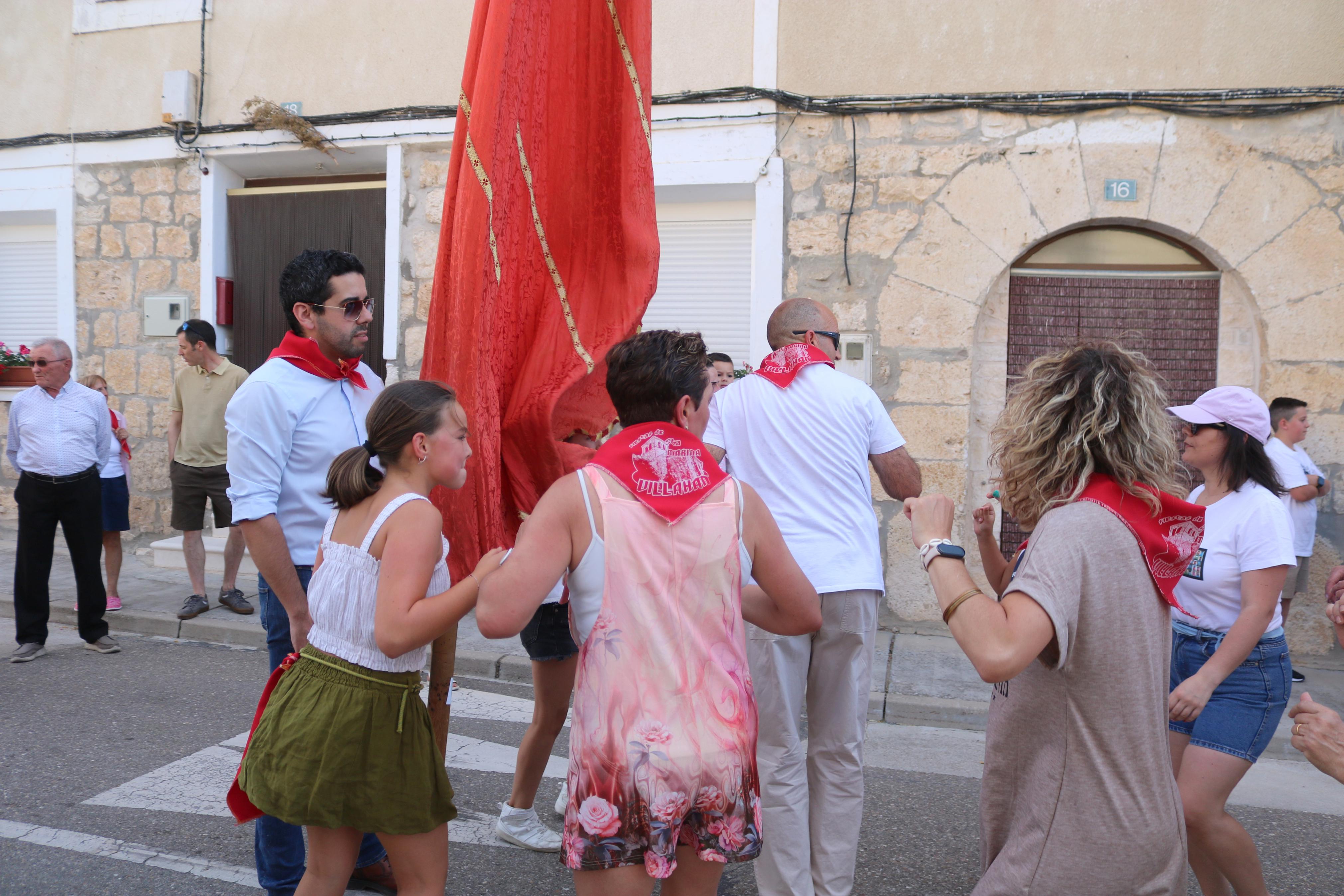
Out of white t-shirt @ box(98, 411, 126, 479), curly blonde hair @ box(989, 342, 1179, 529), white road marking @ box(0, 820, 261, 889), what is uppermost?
curly blonde hair @ box(989, 342, 1179, 529)

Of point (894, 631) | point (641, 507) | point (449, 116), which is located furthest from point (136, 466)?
point (641, 507)

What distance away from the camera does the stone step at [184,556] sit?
8.34 metres

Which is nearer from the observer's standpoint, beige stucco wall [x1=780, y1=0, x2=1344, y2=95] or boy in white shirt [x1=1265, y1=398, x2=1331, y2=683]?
boy in white shirt [x1=1265, y1=398, x2=1331, y2=683]

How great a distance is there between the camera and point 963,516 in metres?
7.32

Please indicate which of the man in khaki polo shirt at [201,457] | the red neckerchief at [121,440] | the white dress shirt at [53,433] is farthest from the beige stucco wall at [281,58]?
the white dress shirt at [53,433]

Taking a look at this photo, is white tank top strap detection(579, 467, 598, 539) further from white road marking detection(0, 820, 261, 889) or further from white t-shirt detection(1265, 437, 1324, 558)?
white t-shirt detection(1265, 437, 1324, 558)

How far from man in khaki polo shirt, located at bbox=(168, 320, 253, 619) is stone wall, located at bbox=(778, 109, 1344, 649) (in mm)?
4397

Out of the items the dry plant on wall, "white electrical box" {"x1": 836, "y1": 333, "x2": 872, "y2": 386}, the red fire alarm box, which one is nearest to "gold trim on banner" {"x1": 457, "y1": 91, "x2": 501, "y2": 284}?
"white electrical box" {"x1": 836, "y1": 333, "x2": 872, "y2": 386}

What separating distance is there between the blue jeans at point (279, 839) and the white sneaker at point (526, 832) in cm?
82

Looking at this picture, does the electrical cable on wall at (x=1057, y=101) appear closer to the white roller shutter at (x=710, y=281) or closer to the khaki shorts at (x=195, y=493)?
the white roller shutter at (x=710, y=281)

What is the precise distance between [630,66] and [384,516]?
1.46m

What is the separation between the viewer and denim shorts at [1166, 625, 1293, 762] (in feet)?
9.10

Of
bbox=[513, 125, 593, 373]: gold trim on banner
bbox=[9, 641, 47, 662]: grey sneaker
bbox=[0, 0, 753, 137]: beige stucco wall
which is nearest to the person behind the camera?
bbox=[513, 125, 593, 373]: gold trim on banner

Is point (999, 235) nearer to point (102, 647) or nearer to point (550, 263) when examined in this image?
point (550, 263)
